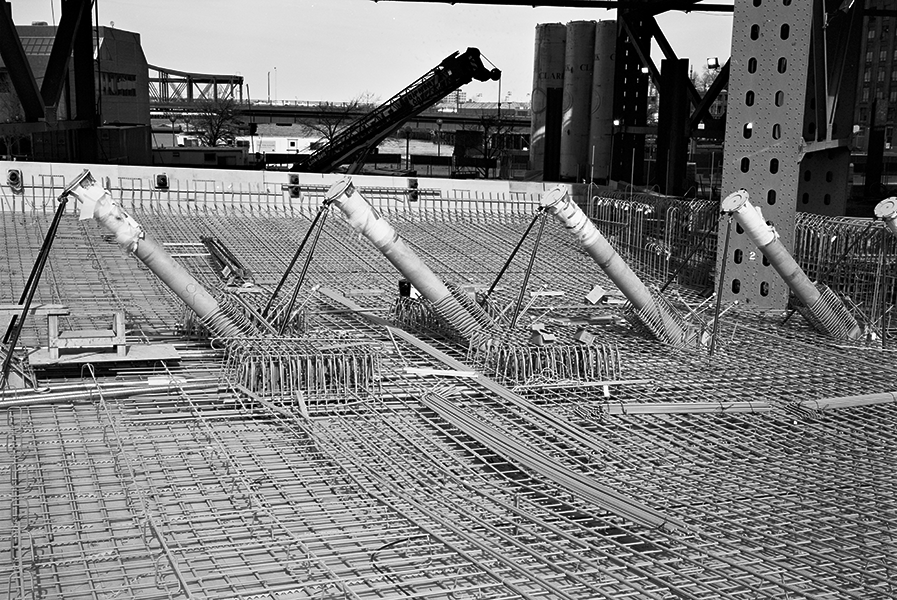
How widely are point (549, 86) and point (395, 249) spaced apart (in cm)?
2242

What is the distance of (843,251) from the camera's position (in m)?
13.6

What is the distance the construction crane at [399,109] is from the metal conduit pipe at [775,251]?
17699 millimetres

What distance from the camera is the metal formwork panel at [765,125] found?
46.1 feet

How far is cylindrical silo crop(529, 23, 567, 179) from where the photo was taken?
31359mm

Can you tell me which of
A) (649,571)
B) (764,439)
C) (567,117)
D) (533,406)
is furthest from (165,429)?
(567,117)

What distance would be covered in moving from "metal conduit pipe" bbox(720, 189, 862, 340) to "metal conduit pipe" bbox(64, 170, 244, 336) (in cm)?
580

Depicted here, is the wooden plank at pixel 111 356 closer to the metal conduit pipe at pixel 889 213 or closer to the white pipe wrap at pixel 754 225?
the white pipe wrap at pixel 754 225

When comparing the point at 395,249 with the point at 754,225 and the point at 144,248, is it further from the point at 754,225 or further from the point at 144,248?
the point at 754,225

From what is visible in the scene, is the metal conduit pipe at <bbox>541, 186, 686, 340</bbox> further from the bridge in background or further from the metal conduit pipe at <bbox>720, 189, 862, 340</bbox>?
the bridge in background

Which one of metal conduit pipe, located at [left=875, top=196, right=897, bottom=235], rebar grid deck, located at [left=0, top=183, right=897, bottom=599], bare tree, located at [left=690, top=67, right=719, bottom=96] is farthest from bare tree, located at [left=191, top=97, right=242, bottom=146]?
metal conduit pipe, located at [left=875, top=196, right=897, bottom=235]

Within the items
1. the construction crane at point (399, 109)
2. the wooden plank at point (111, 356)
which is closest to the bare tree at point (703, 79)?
the construction crane at point (399, 109)

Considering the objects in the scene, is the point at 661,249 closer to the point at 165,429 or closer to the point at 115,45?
the point at 165,429

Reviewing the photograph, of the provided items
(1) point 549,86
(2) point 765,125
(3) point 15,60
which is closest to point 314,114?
(1) point 549,86

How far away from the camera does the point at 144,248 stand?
962 cm
